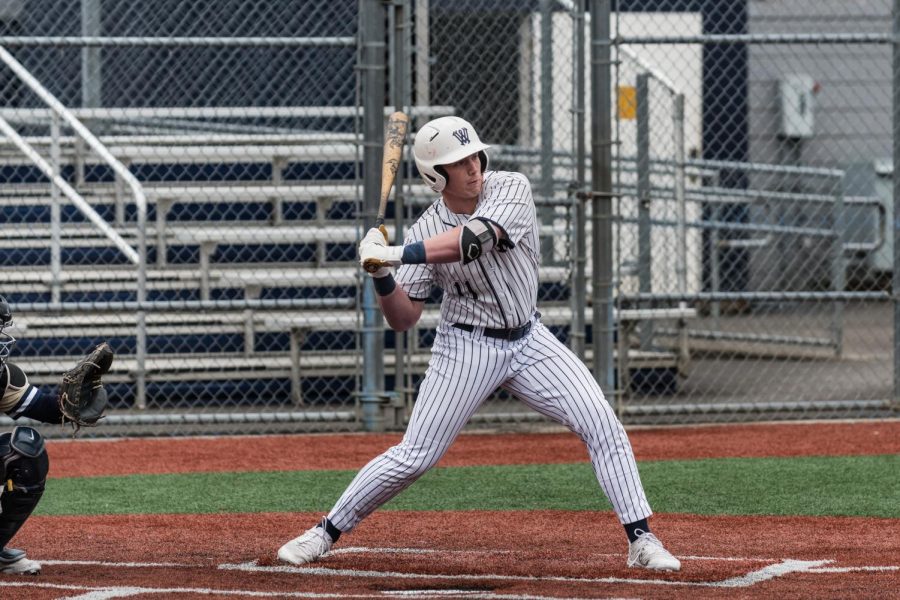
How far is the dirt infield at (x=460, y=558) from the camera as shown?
4.06 metres

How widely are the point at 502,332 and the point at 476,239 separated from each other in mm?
476

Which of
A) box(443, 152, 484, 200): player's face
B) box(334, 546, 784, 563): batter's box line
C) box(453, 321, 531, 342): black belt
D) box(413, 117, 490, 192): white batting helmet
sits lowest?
box(334, 546, 784, 563): batter's box line

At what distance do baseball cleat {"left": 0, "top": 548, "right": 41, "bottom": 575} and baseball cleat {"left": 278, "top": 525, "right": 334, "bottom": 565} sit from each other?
2.68 ft

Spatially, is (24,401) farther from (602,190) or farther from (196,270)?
(196,270)

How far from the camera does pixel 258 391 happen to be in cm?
1000

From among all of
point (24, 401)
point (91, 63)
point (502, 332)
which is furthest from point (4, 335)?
point (91, 63)

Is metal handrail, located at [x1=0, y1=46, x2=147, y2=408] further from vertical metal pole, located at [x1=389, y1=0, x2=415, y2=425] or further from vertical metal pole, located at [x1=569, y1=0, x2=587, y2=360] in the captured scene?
vertical metal pole, located at [x1=569, y1=0, x2=587, y2=360]

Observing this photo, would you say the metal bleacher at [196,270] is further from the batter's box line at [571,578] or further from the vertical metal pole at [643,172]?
the batter's box line at [571,578]

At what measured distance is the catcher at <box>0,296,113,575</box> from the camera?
4266 millimetres

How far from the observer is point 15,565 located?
4477 mm

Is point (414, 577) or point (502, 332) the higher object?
point (502, 332)

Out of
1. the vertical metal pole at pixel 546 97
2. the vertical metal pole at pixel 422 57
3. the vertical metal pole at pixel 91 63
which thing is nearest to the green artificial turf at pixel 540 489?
the vertical metal pole at pixel 546 97

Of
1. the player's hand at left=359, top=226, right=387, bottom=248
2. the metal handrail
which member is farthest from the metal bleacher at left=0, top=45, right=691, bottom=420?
the player's hand at left=359, top=226, right=387, bottom=248

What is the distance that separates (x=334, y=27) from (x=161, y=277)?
3997 mm
